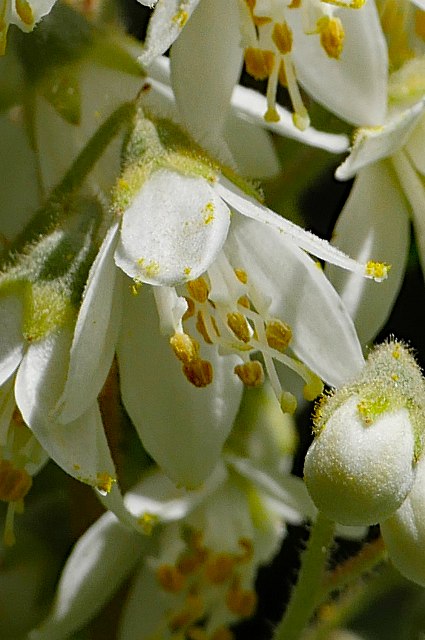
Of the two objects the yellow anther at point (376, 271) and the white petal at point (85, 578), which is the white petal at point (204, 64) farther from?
the white petal at point (85, 578)

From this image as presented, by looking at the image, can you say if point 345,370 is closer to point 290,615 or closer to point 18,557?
point 290,615

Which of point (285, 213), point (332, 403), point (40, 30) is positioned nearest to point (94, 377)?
point (332, 403)

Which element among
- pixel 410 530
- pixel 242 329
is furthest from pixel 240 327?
pixel 410 530

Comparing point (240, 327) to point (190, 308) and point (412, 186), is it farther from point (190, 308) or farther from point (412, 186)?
point (412, 186)

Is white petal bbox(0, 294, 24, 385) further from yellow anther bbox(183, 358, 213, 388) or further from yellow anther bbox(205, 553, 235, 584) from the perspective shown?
yellow anther bbox(205, 553, 235, 584)

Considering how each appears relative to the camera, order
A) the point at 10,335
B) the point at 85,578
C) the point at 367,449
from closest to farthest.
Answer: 1. the point at 367,449
2. the point at 10,335
3. the point at 85,578

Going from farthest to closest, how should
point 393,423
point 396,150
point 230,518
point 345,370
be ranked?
point 230,518
point 396,150
point 345,370
point 393,423
